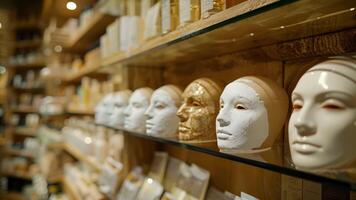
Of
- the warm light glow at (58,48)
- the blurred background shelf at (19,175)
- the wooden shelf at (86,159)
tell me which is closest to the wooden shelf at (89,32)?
the warm light glow at (58,48)

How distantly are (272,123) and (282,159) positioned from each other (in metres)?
0.10

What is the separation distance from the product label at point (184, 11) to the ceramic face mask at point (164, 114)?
0.25 meters

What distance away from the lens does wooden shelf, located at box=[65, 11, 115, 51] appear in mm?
2100

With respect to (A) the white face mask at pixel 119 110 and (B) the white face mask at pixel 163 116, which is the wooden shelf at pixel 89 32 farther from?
(B) the white face mask at pixel 163 116

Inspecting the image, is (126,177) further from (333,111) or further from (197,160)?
(333,111)

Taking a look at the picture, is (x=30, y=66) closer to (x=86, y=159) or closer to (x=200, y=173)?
(x=86, y=159)

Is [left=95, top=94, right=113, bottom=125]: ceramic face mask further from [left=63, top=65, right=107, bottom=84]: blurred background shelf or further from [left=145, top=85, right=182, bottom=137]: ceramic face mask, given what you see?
[left=145, top=85, right=182, bottom=137]: ceramic face mask

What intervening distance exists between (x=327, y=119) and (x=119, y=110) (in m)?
1.04

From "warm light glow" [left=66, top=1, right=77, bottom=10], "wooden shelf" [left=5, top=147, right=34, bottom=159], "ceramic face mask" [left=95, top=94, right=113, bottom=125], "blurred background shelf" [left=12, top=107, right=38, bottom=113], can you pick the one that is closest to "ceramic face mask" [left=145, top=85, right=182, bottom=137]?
"ceramic face mask" [left=95, top=94, right=113, bottom=125]

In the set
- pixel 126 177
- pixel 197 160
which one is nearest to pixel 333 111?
pixel 197 160

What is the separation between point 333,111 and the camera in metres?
0.53

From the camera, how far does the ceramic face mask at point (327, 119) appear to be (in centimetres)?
52

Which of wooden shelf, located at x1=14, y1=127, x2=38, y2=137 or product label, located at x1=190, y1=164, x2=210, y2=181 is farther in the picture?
wooden shelf, located at x1=14, y1=127, x2=38, y2=137

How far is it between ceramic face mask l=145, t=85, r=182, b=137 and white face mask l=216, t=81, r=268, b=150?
0.33 m
